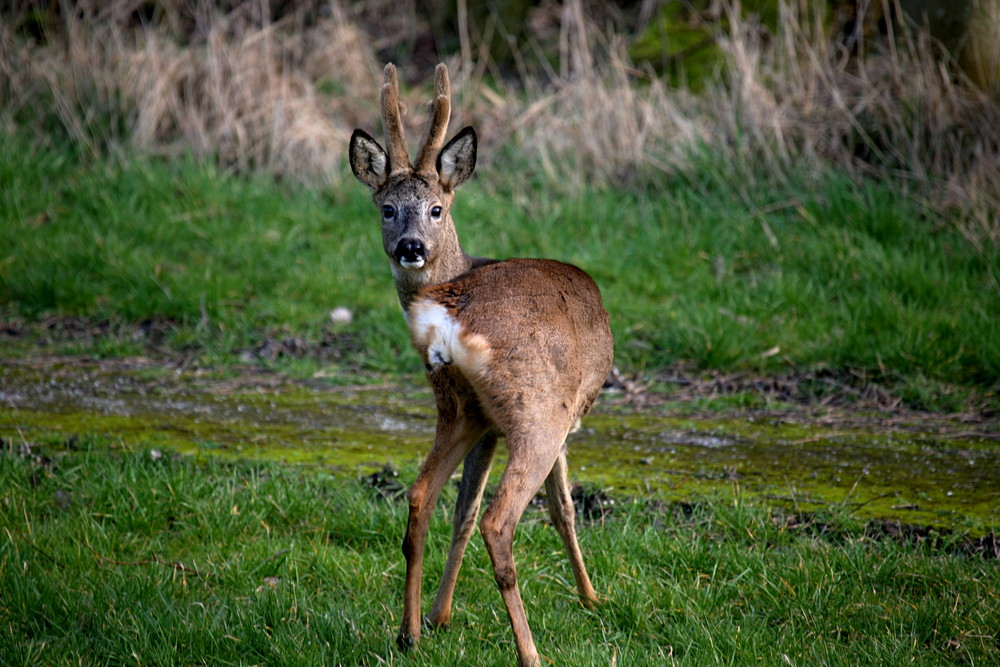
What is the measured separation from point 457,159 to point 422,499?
1430mm

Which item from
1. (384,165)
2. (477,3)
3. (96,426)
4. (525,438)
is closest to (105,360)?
(96,426)

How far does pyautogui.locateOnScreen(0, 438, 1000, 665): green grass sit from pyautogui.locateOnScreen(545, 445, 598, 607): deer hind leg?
6cm

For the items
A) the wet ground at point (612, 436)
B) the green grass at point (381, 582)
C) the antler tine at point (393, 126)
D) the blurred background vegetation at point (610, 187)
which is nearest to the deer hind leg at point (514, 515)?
the green grass at point (381, 582)

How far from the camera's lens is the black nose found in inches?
145

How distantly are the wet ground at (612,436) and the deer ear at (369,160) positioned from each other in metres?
1.18

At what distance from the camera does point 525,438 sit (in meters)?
2.95

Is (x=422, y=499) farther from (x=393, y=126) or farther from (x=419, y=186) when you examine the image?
(x=393, y=126)

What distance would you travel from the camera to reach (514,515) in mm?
2885

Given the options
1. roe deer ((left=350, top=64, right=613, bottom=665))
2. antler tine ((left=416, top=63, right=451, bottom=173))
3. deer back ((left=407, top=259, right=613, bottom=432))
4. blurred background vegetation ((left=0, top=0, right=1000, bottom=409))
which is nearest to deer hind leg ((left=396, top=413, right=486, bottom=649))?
roe deer ((left=350, top=64, right=613, bottom=665))

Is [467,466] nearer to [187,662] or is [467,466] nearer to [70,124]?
[187,662]

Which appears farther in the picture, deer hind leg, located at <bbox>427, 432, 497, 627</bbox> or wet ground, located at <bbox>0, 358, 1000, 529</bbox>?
wet ground, located at <bbox>0, 358, 1000, 529</bbox>

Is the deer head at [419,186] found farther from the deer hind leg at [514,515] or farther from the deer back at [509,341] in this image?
the deer hind leg at [514,515]

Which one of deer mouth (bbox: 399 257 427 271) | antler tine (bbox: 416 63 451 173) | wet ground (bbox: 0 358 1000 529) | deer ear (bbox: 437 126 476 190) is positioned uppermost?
antler tine (bbox: 416 63 451 173)

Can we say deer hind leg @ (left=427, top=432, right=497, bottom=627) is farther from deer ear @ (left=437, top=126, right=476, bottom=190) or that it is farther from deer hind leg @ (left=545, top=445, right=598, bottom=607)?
deer ear @ (left=437, top=126, right=476, bottom=190)
